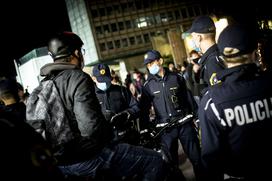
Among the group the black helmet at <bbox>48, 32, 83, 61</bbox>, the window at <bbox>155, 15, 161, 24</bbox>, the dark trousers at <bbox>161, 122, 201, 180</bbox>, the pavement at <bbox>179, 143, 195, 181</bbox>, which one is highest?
the window at <bbox>155, 15, 161, 24</bbox>

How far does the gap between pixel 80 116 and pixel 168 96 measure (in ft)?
9.58

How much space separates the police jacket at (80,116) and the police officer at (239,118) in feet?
3.17

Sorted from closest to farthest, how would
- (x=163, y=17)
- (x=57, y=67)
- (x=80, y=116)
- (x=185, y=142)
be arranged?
1. (x=80, y=116)
2. (x=57, y=67)
3. (x=185, y=142)
4. (x=163, y=17)

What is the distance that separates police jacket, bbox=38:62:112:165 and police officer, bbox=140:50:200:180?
2590 millimetres

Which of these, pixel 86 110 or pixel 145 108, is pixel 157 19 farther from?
pixel 86 110

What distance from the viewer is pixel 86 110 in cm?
252

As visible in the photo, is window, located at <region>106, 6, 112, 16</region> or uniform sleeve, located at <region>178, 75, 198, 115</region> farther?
window, located at <region>106, 6, 112, 16</region>

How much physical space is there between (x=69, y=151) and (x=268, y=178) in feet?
5.59

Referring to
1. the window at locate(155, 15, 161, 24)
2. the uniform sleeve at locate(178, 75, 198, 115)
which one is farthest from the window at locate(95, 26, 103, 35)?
the uniform sleeve at locate(178, 75, 198, 115)

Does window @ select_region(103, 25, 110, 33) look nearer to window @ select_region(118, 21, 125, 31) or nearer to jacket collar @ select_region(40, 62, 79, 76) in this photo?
window @ select_region(118, 21, 125, 31)

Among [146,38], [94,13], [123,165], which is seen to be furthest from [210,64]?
[94,13]

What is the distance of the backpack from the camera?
2.56 metres

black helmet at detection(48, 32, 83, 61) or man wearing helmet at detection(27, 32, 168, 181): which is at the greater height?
black helmet at detection(48, 32, 83, 61)

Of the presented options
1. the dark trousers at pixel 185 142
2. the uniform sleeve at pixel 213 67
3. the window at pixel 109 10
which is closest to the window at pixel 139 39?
the window at pixel 109 10
